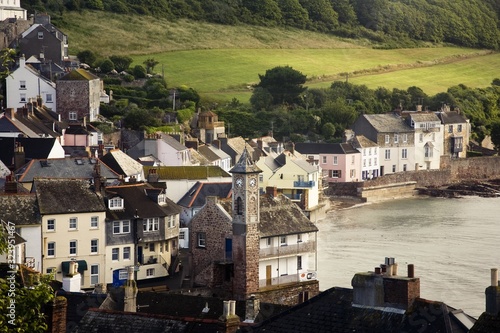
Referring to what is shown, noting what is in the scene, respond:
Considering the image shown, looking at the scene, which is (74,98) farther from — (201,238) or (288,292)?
(288,292)

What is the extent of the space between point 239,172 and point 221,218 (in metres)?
2.43

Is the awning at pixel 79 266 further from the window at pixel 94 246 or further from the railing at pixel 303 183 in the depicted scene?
the railing at pixel 303 183

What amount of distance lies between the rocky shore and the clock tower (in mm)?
39881

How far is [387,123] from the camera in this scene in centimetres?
7994

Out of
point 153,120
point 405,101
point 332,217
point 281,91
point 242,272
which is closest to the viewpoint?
point 242,272

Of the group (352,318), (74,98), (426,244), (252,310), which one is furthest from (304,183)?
(352,318)

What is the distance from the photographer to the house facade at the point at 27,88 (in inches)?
2549

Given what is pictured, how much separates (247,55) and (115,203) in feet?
226

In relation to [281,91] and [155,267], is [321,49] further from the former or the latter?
[155,267]

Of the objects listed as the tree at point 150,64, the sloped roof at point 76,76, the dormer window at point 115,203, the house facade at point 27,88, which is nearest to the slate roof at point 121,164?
the dormer window at point 115,203

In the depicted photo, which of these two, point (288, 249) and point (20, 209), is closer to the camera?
point (20, 209)

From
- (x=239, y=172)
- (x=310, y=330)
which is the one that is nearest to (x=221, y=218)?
(x=239, y=172)

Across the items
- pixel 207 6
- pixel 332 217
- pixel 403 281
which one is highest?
pixel 207 6

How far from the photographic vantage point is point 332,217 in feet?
205
